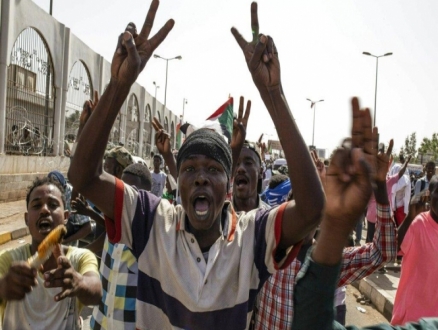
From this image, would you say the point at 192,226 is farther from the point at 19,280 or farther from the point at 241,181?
the point at 241,181

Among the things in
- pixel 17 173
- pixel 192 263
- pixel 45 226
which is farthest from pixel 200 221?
pixel 17 173

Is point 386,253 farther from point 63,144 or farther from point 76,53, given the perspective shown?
point 76,53

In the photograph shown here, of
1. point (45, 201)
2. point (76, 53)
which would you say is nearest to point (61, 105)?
point (76, 53)

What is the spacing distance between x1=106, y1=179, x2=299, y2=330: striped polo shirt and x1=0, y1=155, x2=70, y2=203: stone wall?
12.5m

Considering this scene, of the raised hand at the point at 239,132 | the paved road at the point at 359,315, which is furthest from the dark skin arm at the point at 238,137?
the paved road at the point at 359,315

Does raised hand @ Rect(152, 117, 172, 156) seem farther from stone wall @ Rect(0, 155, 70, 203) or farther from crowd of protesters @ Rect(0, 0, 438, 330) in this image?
stone wall @ Rect(0, 155, 70, 203)

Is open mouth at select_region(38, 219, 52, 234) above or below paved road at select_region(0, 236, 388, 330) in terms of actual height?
above

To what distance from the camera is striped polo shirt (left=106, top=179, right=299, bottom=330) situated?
5.98ft

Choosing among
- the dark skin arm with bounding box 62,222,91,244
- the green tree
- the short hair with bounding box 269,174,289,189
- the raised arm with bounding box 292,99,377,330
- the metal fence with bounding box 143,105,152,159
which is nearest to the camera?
the raised arm with bounding box 292,99,377,330

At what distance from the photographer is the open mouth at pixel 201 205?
1.93m

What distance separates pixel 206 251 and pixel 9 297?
0.80 meters

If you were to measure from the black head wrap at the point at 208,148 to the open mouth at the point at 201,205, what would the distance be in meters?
0.18

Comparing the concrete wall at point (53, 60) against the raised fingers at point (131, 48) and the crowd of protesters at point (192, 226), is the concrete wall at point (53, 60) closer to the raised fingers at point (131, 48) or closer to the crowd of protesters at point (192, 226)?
the crowd of protesters at point (192, 226)

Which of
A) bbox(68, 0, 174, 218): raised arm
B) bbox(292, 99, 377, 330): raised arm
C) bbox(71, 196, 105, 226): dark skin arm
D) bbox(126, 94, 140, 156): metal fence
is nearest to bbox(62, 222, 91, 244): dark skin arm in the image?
bbox(71, 196, 105, 226): dark skin arm
